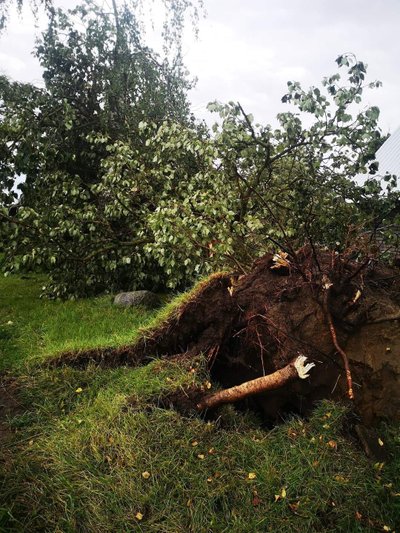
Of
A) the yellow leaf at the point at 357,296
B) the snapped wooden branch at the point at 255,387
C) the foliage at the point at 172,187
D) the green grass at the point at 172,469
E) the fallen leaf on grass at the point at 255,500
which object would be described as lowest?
the fallen leaf on grass at the point at 255,500

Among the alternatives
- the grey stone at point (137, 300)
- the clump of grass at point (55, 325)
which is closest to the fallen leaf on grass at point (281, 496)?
the clump of grass at point (55, 325)

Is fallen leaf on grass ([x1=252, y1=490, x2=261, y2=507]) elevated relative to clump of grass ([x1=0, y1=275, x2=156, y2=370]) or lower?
lower

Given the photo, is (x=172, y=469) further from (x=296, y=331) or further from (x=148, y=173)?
(x=148, y=173)

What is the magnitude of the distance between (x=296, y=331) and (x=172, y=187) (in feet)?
14.6

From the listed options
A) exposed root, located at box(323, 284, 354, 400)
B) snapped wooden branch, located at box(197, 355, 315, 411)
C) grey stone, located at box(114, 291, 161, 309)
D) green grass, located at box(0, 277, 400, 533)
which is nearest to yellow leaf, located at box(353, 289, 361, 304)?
exposed root, located at box(323, 284, 354, 400)

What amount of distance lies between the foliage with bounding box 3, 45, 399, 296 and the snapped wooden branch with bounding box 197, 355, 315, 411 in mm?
1720

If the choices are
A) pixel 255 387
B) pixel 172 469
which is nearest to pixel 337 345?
pixel 255 387

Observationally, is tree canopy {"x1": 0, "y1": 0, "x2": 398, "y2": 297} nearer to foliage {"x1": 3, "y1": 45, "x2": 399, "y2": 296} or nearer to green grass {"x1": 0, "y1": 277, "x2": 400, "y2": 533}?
foliage {"x1": 3, "y1": 45, "x2": 399, "y2": 296}

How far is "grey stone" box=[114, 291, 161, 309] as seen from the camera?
279 inches

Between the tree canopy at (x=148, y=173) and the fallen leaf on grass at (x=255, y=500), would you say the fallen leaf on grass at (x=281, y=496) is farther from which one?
the tree canopy at (x=148, y=173)

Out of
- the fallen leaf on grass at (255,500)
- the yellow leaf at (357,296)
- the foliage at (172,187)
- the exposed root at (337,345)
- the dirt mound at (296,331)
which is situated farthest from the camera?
the foliage at (172,187)

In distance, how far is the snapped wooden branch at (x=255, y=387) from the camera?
146 inches

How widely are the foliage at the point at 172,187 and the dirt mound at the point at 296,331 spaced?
0.85m

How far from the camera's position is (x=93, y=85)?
8.95 metres
